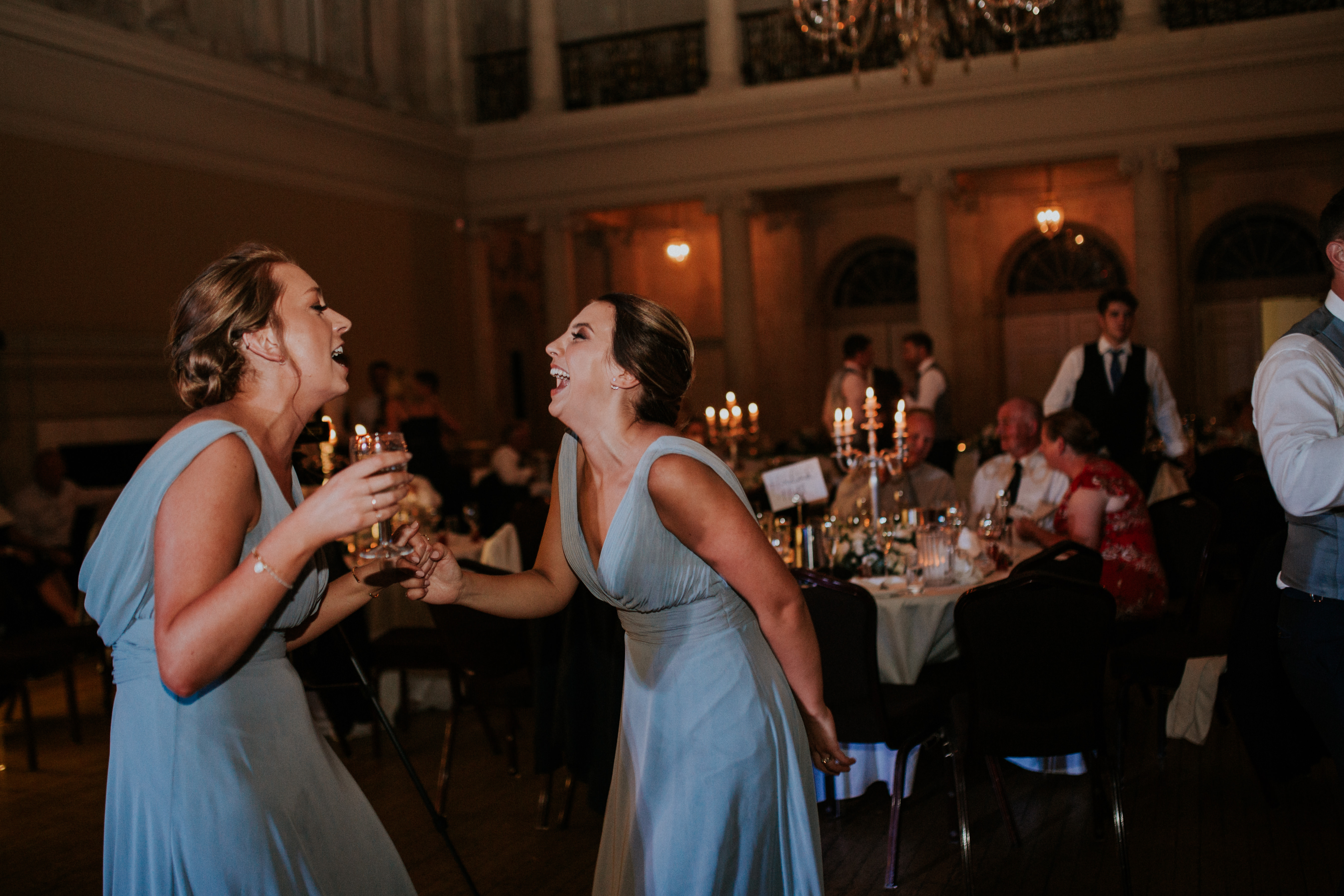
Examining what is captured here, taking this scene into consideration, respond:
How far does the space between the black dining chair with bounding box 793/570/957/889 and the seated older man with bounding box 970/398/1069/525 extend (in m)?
1.69

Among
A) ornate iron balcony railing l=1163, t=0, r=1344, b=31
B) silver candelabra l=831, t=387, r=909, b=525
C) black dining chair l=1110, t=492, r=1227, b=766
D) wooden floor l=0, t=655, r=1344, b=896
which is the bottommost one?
wooden floor l=0, t=655, r=1344, b=896

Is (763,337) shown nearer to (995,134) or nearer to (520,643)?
(995,134)

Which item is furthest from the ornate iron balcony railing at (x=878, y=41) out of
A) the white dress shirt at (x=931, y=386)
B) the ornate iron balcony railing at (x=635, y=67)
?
the white dress shirt at (x=931, y=386)

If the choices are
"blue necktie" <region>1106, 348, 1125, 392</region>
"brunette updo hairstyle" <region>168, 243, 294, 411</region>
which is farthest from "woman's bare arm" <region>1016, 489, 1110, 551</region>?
"brunette updo hairstyle" <region>168, 243, 294, 411</region>

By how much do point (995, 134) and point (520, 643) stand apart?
9174 mm

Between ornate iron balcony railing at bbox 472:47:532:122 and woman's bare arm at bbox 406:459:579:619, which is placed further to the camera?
ornate iron balcony railing at bbox 472:47:532:122

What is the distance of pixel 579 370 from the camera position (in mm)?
1873

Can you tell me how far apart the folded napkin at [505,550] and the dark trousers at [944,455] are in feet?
10.7

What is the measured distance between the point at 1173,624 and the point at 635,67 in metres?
11.0

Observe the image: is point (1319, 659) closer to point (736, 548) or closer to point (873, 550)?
point (736, 548)

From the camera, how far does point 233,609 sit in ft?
4.58

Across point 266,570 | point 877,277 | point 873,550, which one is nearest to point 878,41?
point 877,277

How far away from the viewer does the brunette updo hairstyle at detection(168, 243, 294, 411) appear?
1588 mm

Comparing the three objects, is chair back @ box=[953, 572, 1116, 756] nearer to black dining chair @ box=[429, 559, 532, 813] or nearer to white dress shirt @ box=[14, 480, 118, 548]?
black dining chair @ box=[429, 559, 532, 813]
